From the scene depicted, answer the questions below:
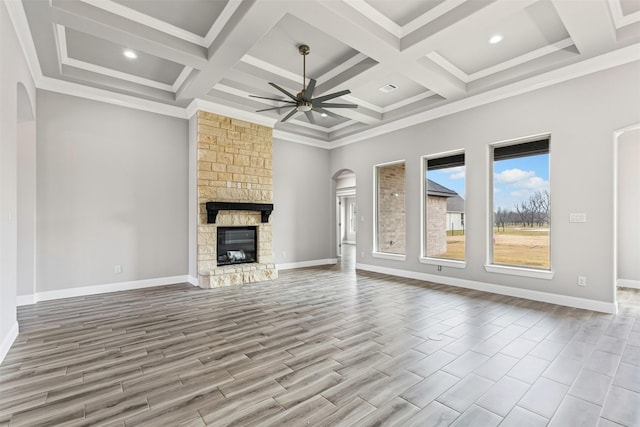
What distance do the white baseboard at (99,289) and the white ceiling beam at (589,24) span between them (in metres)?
6.77

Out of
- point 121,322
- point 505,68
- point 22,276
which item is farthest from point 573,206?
point 22,276

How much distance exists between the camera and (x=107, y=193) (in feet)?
16.8

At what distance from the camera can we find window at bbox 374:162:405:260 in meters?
7.03

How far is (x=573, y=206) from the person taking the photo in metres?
4.25

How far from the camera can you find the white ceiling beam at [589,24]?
306 centimetres

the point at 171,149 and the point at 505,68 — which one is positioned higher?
the point at 505,68

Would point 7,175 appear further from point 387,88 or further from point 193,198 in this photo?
point 387,88

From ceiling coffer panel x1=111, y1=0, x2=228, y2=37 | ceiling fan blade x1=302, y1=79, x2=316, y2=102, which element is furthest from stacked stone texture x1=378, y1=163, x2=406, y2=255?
ceiling coffer panel x1=111, y1=0, x2=228, y2=37

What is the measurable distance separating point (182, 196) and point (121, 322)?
9.22ft

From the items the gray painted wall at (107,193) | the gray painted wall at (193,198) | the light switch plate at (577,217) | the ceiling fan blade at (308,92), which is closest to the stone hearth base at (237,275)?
the gray painted wall at (193,198)

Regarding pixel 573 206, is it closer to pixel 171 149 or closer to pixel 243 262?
pixel 243 262

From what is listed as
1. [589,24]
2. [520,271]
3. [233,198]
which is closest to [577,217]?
[520,271]

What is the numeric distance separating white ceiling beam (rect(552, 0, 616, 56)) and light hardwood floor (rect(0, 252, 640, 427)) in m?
3.37

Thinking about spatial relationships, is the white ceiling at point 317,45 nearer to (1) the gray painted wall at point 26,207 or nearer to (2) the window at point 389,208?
(1) the gray painted wall at point 26,207
